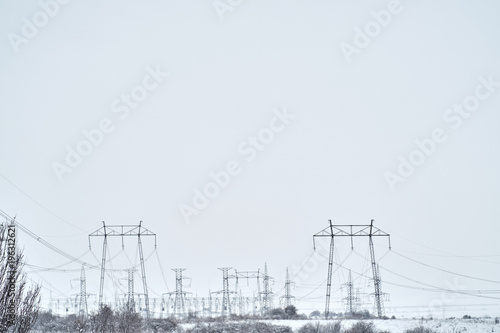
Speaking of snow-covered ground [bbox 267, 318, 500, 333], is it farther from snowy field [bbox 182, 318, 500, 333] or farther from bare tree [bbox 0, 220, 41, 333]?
bare tree [bbox 0, 220, 41, 333]

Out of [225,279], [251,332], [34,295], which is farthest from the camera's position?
[225,279]

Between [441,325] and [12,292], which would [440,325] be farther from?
[12,292]

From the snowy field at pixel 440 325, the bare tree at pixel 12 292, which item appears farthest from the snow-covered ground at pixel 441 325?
the bare tree at pixel 12 292

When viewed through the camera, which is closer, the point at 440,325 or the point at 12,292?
the point at 12,292

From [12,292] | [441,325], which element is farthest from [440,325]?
[12,292]

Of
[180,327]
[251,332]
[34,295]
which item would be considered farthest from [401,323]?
[34,295]

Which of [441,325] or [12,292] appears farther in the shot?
[441,325]

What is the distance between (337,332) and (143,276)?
940 inches

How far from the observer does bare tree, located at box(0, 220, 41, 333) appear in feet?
67.3

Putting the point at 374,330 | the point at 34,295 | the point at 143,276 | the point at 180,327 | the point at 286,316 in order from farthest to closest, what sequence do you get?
the point at 286,316, the point at 143,276, the point at 180,327, the point at 374,330, the point at 34,295

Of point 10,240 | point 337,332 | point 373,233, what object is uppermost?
point 373,233

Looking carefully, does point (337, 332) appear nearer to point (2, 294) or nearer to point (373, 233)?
point (373, 233)

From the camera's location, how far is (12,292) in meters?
21.0

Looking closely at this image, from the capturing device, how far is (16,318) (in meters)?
21.7
